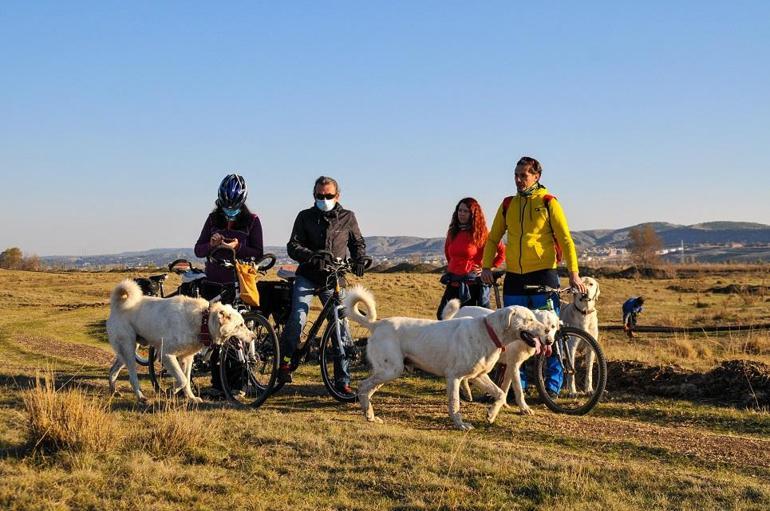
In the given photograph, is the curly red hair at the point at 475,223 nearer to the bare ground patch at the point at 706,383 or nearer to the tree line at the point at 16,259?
the bare ground patch at the point at 706,383

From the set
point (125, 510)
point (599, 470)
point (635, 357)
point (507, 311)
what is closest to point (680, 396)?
point (635, 357)

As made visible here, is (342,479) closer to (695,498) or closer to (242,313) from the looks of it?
(695,498)

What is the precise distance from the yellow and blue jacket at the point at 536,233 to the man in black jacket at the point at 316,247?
183cm

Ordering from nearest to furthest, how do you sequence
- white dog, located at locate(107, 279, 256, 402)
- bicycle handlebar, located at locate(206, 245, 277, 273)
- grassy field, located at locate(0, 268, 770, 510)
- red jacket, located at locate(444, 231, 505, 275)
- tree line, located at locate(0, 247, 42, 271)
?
grassy field, located at locate(0, 268, 770, 510) → white dog, located at locate(107, 279, 256, 402) → bicycle handlebar, located at locate(206, 245, 277, 273) → red jacket, located at locate(444, 231, 505, 275) → tree line, located at locate(0, 247, 42, 271)

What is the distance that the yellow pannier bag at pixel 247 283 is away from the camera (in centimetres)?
833

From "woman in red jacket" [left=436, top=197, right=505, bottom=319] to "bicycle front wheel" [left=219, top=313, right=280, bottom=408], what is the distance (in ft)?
7.55

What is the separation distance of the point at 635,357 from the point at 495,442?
606 cm

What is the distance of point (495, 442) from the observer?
6266 millimetres

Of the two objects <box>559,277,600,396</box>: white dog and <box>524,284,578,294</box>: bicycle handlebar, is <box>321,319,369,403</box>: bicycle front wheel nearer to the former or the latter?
<box>524,284,578,294</box>: bicycle handlebar

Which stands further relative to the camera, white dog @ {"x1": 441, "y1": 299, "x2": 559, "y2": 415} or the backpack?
the backpack

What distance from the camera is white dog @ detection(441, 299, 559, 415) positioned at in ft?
23.2

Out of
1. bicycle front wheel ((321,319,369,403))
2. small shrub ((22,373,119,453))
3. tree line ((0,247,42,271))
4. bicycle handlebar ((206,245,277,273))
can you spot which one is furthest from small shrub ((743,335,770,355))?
tree line ((0,247,42,271))

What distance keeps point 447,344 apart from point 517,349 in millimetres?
949

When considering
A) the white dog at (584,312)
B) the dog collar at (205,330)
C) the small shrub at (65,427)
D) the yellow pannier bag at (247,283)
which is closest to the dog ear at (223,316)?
the dog collar at (205,330)
